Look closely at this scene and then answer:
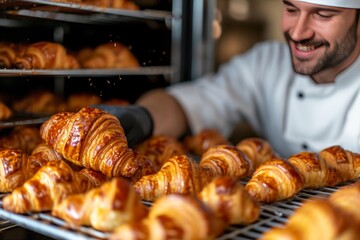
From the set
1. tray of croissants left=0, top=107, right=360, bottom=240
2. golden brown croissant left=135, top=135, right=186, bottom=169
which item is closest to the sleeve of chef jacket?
golden brown croissant left=135, top=135, right=186, bottom=169

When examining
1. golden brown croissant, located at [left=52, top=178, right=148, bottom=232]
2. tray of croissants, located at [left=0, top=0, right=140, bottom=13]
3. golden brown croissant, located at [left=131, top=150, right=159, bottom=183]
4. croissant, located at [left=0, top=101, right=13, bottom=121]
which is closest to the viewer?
golden brown croissant, located at [left=52, top=178, right=148, bottom=232]

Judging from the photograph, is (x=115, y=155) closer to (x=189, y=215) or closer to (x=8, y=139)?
(x=189, y=215)

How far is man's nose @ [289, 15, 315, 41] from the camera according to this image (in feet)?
6.00

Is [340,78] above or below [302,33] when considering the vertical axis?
below

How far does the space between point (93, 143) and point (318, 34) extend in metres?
0.96

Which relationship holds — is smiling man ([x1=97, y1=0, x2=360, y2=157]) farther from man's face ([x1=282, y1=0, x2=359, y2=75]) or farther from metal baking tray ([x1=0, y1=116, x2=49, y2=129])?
metal baking tray ([x1=0, y1=116, x2=49, y2=129])

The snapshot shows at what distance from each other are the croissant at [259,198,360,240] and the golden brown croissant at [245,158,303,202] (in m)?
0.36

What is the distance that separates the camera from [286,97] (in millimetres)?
2635

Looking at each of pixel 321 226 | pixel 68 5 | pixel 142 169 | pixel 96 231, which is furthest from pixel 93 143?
pixel 321 226

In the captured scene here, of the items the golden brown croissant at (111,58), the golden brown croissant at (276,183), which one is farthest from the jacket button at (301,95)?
the golden brown croissant at (276,183)

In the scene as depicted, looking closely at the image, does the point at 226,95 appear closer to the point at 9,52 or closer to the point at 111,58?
the point at 111,58

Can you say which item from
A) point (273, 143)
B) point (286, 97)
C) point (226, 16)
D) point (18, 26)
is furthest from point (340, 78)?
point (226, 16)

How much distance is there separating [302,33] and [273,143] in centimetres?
102

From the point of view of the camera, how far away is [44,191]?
1.27m
